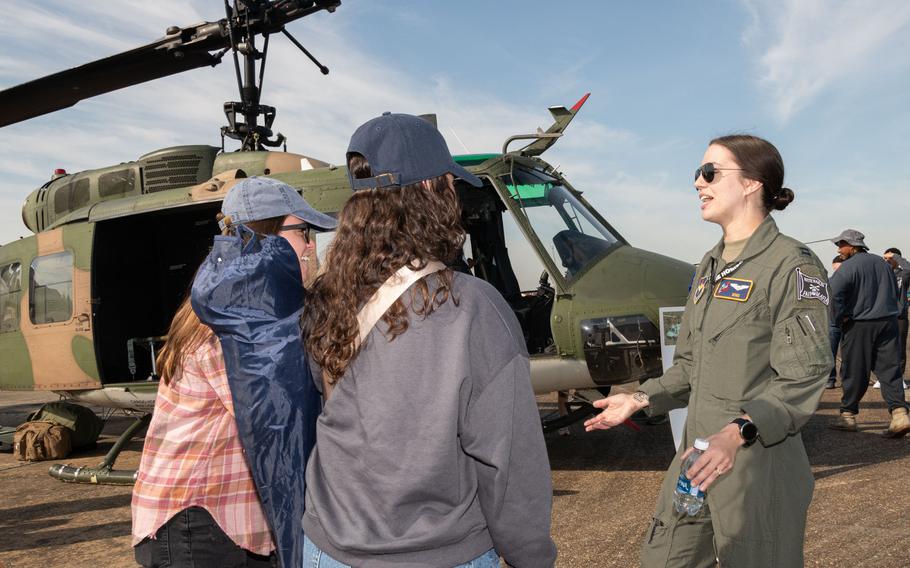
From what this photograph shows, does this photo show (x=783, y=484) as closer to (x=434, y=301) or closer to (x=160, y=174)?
(x=434, y=301)

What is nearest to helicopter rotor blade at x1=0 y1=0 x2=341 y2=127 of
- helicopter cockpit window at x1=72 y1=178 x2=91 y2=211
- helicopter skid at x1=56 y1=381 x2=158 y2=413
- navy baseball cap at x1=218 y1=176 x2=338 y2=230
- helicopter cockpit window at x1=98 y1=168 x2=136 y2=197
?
helicopter cockpit window at x1=98 y1=168 x2=136 y2=197

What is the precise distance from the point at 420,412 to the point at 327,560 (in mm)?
387

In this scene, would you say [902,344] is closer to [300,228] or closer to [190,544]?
[300,228]

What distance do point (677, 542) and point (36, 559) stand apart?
14.0ft

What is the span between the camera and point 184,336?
2.09 m

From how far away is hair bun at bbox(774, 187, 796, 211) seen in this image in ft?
8.23

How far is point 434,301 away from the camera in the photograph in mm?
1491

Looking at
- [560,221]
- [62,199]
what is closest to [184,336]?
[560,221]

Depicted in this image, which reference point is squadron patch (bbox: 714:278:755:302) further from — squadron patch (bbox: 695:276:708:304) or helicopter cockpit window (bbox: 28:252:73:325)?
helicopter cockpit window (bbox: 28:252:73:325)

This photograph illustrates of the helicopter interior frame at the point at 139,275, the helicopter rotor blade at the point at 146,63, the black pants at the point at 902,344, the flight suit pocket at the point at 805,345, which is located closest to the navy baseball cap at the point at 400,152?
the flight suit pocket at the point at 805,345

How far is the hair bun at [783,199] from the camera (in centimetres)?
251

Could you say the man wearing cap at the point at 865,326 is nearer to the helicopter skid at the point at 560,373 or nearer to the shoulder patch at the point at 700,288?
the helicopter skid at the point at 560,373

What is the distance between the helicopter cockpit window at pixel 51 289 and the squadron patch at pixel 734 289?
6.84 m

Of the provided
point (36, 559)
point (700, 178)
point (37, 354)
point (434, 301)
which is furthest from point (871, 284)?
Result: point (37, 354)
